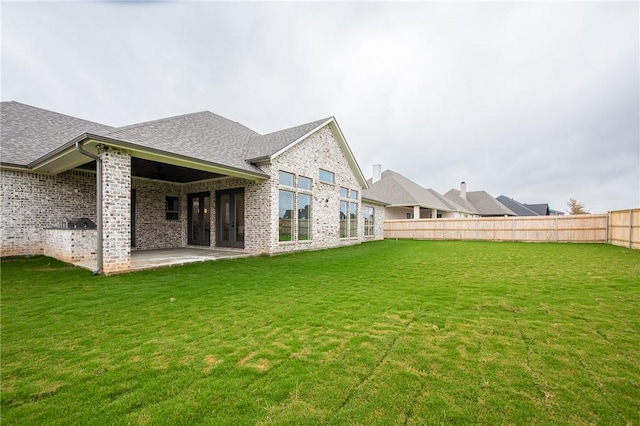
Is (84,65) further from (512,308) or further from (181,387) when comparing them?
(512,308)

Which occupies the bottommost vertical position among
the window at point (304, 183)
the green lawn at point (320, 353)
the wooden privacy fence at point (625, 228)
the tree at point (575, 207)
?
the green lawn at point (320, 353)

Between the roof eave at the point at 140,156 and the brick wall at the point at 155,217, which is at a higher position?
the roof eave at the point at 140,156

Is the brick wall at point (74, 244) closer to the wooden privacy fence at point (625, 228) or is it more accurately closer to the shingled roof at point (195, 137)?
the shingled roof at point (195, 137)

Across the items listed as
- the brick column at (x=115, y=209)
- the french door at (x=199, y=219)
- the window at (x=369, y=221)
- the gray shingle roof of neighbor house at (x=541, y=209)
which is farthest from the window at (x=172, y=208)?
the gray shingle roof of neighbor house at (x=541, y=209)

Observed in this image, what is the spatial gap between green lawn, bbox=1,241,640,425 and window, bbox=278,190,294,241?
546cm

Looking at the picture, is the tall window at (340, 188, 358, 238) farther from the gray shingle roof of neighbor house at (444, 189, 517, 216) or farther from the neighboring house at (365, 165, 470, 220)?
the gray shingle roof of neighbor house at (444, 189, 517, 216)

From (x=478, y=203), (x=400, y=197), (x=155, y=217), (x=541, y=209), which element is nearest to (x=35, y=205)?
(x=155, y=217)

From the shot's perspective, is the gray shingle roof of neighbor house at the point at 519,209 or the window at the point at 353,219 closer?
the window at the point at 353,219

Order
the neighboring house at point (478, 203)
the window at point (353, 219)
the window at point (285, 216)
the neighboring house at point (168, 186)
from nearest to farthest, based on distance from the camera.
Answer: the neighboring house at point (168, 186) < the window at point (285, 216) < the window at point (353, 219) < the neighboring house at point (478, 203)

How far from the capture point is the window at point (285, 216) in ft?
36.8

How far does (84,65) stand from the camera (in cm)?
1275

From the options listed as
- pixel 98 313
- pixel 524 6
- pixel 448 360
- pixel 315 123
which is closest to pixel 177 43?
pixel 315 123

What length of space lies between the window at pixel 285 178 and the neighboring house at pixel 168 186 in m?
0.04

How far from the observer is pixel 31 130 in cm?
1082
